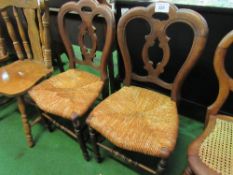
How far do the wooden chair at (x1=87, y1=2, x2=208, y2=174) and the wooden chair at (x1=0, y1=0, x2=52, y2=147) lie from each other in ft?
1.82

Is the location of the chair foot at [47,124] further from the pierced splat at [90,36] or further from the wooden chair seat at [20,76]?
the pierced splat at [90,36]

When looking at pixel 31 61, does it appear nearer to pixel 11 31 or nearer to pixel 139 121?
pixel 11 31

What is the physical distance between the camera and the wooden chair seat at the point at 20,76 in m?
1.35

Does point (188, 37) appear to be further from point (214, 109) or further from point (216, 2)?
point (214, 109)

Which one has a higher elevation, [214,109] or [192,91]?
[214,109]

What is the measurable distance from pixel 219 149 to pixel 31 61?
1492 millimetres

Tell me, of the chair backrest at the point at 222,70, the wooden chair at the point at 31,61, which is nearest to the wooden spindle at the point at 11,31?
the wooden chair at the point at 31,61

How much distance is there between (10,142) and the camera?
5.24ft

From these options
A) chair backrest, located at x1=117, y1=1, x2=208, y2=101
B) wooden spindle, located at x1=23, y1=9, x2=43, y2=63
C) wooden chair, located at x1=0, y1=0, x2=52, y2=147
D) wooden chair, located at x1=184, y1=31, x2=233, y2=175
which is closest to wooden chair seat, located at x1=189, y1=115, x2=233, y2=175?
wooden chair, located at x1=184, y1=31, x2=233, y2=175

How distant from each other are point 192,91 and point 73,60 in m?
0.94

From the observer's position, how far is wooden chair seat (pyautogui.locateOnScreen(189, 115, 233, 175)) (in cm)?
80

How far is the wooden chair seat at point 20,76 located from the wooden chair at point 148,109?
22.5 inches

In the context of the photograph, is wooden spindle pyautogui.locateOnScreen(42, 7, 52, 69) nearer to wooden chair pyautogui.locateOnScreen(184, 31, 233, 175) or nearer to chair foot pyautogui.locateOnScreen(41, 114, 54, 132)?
chair foot pyautogui.locateOnScreen(41, 114, 54, 132)

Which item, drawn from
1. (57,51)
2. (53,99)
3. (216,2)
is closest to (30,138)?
(53,99)
